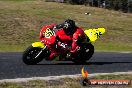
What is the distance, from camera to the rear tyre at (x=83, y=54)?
17562 mm

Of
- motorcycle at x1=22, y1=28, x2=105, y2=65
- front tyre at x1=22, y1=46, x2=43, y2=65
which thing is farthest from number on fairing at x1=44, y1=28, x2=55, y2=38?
front tyre at x1=22, y1=46, x2=43, y2=65

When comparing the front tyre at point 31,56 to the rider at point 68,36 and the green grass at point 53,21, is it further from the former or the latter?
the green grass at point 53,21

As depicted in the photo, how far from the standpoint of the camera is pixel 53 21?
1721 inches

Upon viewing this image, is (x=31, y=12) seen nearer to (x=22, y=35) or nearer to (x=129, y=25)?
(x=129, y=25)

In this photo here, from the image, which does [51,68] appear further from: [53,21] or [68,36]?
[53,21]

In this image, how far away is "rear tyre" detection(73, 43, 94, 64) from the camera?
17562mm

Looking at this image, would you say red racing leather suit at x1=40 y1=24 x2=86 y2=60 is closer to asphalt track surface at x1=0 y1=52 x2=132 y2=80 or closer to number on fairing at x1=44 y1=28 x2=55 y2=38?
number on fairing at x1=44 y1=28 x2=55 y2=38

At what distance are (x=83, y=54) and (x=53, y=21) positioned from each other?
2620 cm

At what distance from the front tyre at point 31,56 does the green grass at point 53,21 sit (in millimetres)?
10913

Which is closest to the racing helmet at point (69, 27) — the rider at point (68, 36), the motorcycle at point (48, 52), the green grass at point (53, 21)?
the rider at point (68, 36)

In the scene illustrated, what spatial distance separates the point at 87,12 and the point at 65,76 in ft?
137

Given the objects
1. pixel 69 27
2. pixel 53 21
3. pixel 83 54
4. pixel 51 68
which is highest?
pixel 69 27

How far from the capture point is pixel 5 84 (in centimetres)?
1162


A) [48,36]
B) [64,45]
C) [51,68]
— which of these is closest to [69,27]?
[64,45]
